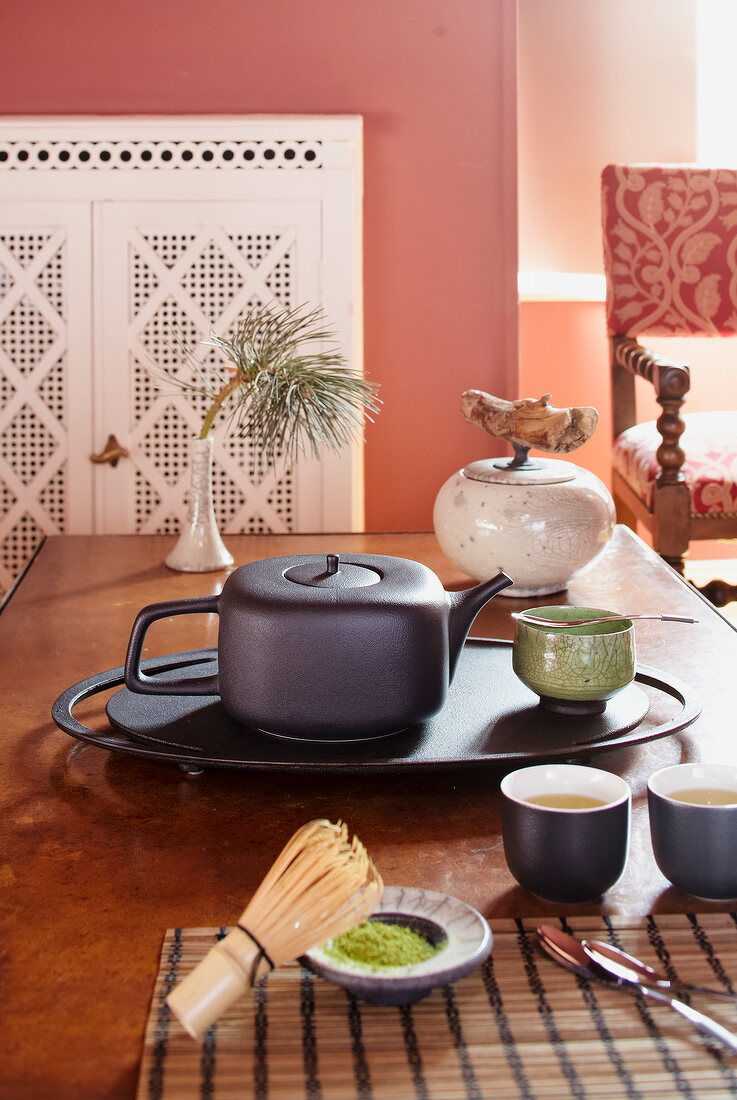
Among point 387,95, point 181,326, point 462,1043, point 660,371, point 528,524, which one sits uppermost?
point 387,95

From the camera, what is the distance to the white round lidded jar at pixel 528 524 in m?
1.41

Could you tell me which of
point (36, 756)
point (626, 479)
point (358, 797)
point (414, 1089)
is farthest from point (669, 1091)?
point (626, 479)

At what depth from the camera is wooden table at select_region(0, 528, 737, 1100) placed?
1.96 ft

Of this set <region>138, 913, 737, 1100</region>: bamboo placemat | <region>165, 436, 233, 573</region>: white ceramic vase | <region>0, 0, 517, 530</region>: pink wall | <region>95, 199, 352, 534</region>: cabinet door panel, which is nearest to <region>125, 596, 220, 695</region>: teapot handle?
<region>138, 913, 737, 1100</region>: bamboo placemat

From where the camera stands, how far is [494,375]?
8.30 feet

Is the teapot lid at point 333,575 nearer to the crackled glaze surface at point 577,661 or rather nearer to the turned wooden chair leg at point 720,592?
the crackled glaze surface at point 577,661

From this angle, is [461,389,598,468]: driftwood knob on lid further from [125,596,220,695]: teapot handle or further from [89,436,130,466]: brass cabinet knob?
[89,436,130,466]: brass cabinet knob

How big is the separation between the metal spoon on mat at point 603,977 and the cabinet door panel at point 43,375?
80.0 inches

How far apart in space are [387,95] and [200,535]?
1.27 meters

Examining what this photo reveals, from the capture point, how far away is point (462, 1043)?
56 centimetres

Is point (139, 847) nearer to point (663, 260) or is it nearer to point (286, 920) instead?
point (286, 920)

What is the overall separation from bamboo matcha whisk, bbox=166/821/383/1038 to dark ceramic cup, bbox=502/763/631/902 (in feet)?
0.40

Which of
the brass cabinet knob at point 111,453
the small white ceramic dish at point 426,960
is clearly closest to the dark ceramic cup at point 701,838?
the small white ceramic dish at point 426,960

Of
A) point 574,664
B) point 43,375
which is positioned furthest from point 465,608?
point 43,375
